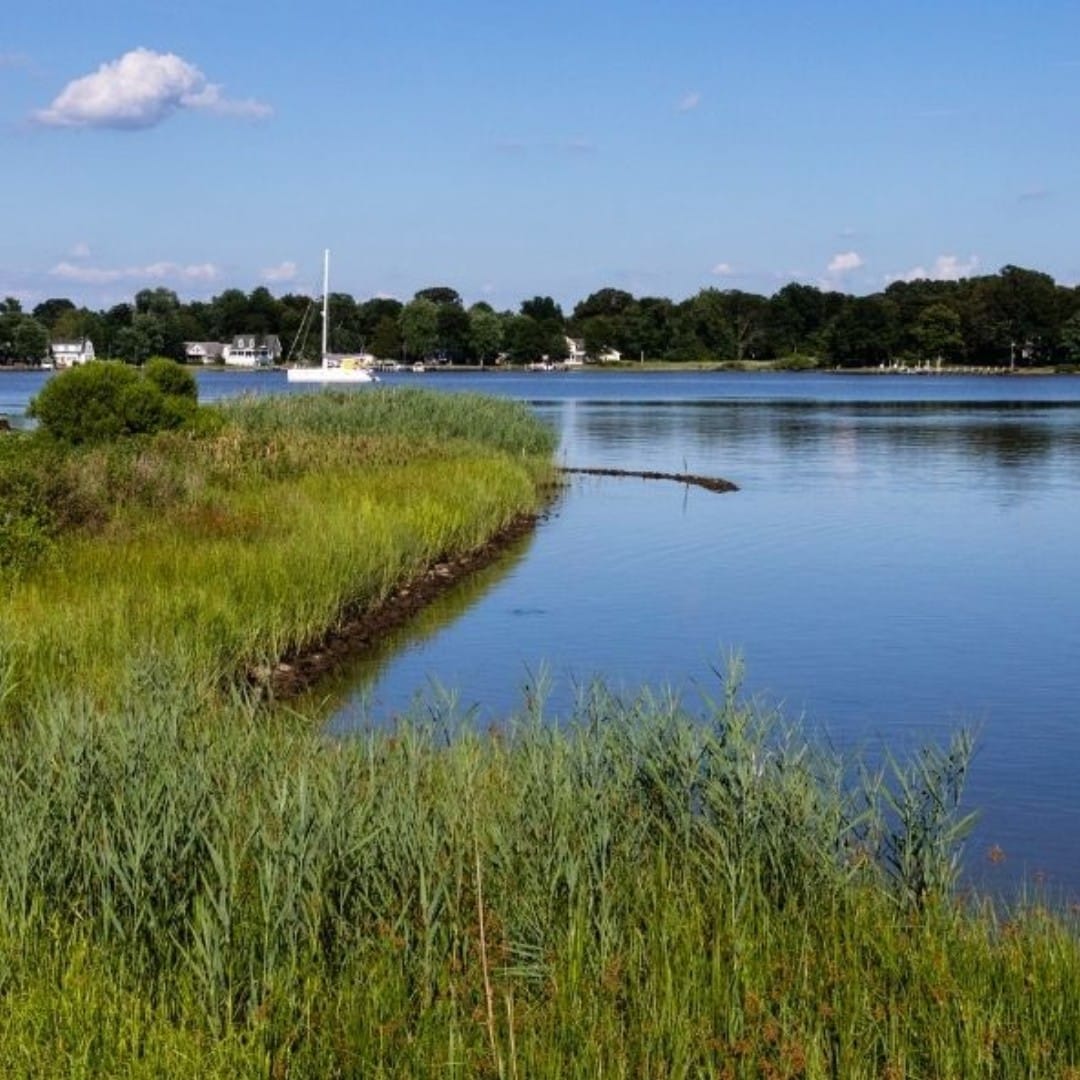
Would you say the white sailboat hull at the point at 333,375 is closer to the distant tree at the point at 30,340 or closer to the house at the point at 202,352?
the house at the point at 202,352

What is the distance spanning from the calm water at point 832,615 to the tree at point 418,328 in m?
142

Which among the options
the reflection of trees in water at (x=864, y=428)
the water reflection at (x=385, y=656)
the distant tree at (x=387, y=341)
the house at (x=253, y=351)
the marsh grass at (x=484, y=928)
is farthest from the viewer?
the distant tree at (x=387, y=341)

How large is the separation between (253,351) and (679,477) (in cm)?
14910

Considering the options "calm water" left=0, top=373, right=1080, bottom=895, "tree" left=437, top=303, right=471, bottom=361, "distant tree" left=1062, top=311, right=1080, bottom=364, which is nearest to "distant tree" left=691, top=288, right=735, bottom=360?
"tree" left=437, top=303, right=471, bottom=361

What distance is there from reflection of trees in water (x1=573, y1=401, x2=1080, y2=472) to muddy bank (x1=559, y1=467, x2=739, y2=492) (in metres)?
8.26

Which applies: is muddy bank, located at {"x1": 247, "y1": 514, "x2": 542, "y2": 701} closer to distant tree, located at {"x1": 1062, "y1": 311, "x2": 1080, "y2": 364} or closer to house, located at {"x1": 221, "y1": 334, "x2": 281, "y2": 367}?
distant tree, located at {"x1": 1062, "y1": 311, "x2": 1080, "y2": 364}

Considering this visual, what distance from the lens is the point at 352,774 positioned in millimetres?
7285

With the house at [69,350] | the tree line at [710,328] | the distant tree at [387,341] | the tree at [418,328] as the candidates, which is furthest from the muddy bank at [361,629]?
the distant tree at [387,341]

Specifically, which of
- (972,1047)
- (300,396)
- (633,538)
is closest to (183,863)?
(972,1047)

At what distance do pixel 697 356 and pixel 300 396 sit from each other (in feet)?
533

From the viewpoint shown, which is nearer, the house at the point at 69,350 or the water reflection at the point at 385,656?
the water reflection at the point at 385,656

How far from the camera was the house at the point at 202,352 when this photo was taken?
180 meters

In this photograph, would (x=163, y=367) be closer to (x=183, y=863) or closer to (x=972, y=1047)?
(x=183, y=863)

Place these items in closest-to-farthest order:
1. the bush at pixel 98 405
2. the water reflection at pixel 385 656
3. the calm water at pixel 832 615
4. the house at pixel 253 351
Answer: the water reflection at pixel 385 656 < the calm water at pixel 832 615 < the bush at pixel 98 405 < the house at pixel 253 351
